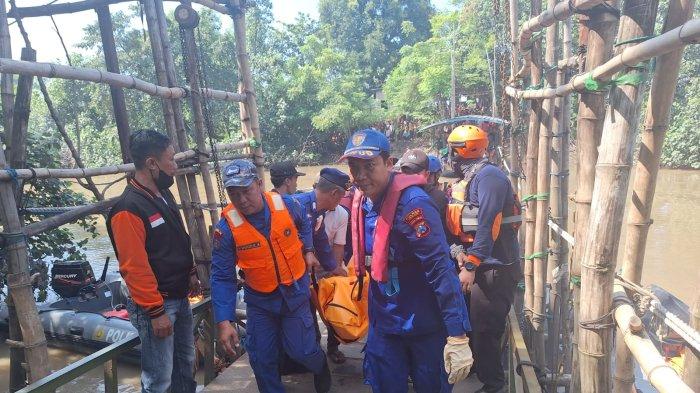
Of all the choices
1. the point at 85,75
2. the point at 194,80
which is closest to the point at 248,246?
the point at 85,75

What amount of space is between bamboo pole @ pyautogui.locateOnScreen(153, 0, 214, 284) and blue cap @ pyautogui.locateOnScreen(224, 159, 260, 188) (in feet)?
5.81

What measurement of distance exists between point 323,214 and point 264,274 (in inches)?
43.6

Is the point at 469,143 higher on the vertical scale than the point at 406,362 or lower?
higher

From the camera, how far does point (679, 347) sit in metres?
5.36

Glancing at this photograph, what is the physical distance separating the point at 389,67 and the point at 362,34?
→ 15.0 ft

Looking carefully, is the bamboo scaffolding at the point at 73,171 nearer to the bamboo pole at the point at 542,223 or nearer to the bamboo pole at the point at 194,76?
the bamboo pole at the point at 194,76

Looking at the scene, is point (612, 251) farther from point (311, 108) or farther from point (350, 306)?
Result: point (311, 108)

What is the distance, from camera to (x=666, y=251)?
1295 cm

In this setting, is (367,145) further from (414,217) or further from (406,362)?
(406,362)

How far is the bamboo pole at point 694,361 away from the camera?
1991 millimetres

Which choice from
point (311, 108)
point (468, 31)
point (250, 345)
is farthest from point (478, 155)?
point (311, 108)

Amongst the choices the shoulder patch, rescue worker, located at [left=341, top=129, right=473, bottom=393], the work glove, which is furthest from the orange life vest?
the work glove

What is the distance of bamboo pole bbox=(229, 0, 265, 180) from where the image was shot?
5020 mm

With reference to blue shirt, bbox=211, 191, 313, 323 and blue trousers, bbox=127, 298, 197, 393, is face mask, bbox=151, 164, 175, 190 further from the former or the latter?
blue trousers, bbox=127, 298, 197, 393
